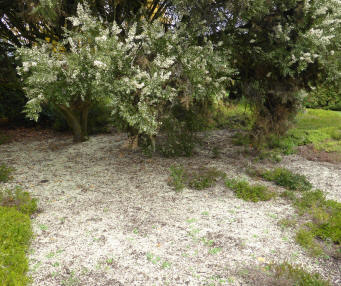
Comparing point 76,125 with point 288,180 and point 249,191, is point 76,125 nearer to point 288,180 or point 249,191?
point 249,191

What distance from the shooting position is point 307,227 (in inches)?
188

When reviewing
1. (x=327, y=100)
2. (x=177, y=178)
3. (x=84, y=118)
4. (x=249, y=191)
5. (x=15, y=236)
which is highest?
(x=327, y=100)

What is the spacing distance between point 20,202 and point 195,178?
12.0 feet

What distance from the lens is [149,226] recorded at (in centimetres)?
489

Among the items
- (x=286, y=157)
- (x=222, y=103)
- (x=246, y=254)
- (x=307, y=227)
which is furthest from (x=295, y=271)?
(x=286, y=157)

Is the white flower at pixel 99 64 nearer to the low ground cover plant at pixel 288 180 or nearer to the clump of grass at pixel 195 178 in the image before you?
the clump of grass at pixel 195 178

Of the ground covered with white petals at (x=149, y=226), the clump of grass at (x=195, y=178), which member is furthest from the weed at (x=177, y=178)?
the ground covered with white petals at (x=149, y=226)

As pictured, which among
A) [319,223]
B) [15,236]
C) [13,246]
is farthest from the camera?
[319,223]

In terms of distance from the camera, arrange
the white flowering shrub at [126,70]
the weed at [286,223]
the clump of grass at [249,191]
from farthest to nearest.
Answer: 1. the clump of grass at [249,191]
2. the weed at [286,223]
3. the white flowering shrub at [126,70]

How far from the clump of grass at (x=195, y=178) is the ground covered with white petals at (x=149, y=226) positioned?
0.55 feet

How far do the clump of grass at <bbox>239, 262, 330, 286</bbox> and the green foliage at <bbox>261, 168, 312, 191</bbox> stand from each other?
283 cm

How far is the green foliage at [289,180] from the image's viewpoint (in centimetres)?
636

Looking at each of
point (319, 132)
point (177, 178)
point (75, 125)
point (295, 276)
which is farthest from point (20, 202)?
point (319, 132)

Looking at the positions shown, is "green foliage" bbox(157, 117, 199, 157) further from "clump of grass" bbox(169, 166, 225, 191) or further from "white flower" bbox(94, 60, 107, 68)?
"white flower" bbox(94, 60, 107, 68)
